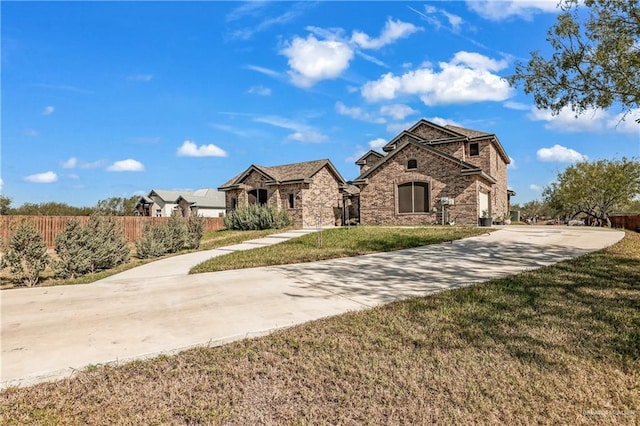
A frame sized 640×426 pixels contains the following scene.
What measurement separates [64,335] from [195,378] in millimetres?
2164

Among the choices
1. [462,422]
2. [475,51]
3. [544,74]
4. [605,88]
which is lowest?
[462,422]

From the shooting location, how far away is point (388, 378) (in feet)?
10.0

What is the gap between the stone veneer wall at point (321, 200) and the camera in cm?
2544

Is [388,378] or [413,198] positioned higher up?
[413,198]

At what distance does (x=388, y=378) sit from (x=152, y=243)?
12078mm

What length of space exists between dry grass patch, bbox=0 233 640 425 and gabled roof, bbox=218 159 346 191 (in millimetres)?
21220

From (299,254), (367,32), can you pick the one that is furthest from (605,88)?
(299,254)

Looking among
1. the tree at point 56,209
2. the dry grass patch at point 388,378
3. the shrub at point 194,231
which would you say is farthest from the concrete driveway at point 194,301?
the tree at point 56,209

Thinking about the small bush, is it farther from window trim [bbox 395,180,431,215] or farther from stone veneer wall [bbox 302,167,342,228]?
window trim [bbox 395,180,431,215]

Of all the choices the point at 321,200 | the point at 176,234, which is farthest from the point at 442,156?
the point at 176,234

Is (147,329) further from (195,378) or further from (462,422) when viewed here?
(462,422)

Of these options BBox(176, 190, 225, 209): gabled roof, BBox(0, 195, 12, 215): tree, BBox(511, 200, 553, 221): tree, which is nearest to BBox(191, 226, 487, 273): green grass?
BBox(0, 195, 12, 215): tree

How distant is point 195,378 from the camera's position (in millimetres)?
3100

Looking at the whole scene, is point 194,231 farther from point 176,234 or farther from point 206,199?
point 206,199
